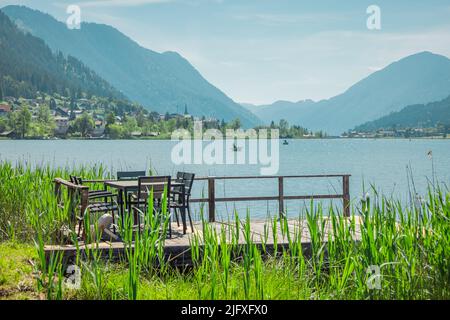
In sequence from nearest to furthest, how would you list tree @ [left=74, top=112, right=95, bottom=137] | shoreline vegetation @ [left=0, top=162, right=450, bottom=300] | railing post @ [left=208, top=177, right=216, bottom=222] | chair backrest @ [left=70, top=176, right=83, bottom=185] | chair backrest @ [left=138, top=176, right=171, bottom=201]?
shoreline vegetation @ [left=0, top=162, right=450, bottom=300] → chair backrest @ [left=138, top=176, right=171, bottom=201] → chair backrest @ [left=70, top=176, right=83, bottom=185] → railing post @ [left=208, top=177, right=216, bottom=222] → tree @ [left=74, top=112, right=95, bottom=137]

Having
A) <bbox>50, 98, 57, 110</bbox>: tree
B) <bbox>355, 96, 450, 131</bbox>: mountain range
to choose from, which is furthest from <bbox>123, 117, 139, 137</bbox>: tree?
<bbox>355, 96, 450, 131</bbox>: mountain range

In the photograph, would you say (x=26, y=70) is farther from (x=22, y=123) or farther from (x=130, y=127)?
(x=22, y=123)

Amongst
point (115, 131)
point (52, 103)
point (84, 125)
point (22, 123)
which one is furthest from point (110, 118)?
point (52, 103)

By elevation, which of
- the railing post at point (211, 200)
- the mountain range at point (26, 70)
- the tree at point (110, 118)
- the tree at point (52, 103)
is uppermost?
the mountain range at point (26, 70)

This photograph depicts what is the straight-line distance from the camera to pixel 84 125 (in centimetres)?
12988

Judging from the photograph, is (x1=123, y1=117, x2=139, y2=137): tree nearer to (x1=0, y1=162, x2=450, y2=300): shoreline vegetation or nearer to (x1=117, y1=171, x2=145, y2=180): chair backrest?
(x1=117, y1=171, x2=145, y2=180): chair backrest

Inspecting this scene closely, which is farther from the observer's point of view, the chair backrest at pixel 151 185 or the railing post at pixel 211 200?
the railing post at pixel 211 200

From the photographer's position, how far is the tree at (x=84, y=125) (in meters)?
→ 129

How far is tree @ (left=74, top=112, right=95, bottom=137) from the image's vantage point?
422 ft

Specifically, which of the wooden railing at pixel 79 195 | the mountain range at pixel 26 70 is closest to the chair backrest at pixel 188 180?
the wooden railing at pixel 79 195

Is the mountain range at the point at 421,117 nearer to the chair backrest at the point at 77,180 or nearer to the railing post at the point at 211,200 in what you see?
the railing post at the point at 211,200

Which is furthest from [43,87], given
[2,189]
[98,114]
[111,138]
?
[2,189]

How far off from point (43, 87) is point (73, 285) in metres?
185
